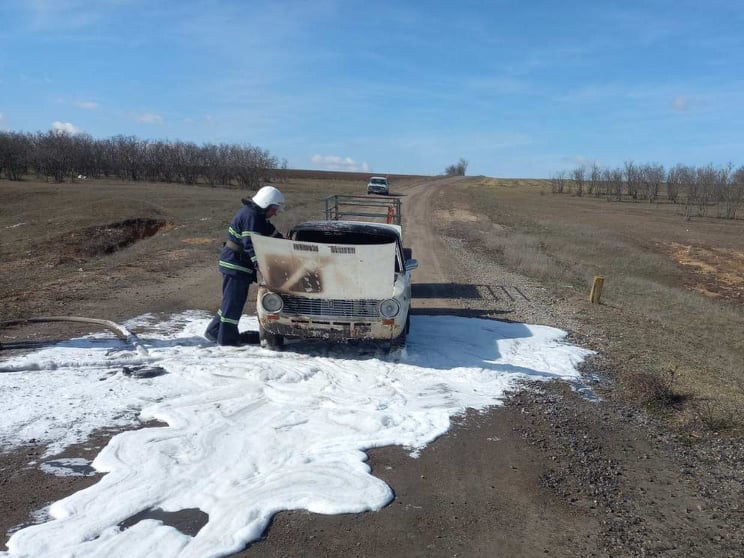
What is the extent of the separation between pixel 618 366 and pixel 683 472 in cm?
301

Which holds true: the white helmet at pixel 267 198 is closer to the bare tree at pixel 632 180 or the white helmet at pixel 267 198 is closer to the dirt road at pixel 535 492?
the dirt road at pixel 535 492

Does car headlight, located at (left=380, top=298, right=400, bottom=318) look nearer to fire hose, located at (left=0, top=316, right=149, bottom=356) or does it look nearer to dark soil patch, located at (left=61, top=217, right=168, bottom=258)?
fire hose, located at (left=0, top=316, right=149, bottom=356)

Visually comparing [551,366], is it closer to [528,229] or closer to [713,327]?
[713,327]

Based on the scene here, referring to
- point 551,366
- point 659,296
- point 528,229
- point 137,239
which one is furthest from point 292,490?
point 528,229

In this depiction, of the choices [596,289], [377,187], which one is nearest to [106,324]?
[596,289]

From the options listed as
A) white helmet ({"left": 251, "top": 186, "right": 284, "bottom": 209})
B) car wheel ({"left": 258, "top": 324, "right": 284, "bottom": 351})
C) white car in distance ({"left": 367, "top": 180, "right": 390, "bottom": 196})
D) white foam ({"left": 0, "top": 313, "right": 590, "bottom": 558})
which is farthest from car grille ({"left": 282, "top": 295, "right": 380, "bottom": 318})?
white car in distance ({"left": 367, "top": 180, "right": 390, "bottom": 196})

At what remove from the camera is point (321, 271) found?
23.0ft

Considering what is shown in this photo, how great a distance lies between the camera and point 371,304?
6918 millimetres

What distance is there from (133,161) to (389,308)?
67224 millimetres

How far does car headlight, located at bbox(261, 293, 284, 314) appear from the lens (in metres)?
6.90

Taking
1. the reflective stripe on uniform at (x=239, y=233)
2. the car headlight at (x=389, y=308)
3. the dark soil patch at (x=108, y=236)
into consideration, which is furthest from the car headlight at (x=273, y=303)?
the dark soil patch at (x=108, y=236)

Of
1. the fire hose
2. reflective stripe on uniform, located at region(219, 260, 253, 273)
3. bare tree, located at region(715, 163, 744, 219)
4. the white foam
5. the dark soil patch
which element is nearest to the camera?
the white foam

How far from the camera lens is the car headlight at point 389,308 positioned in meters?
6.85

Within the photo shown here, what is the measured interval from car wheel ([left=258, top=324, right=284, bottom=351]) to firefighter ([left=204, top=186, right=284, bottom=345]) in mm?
352
